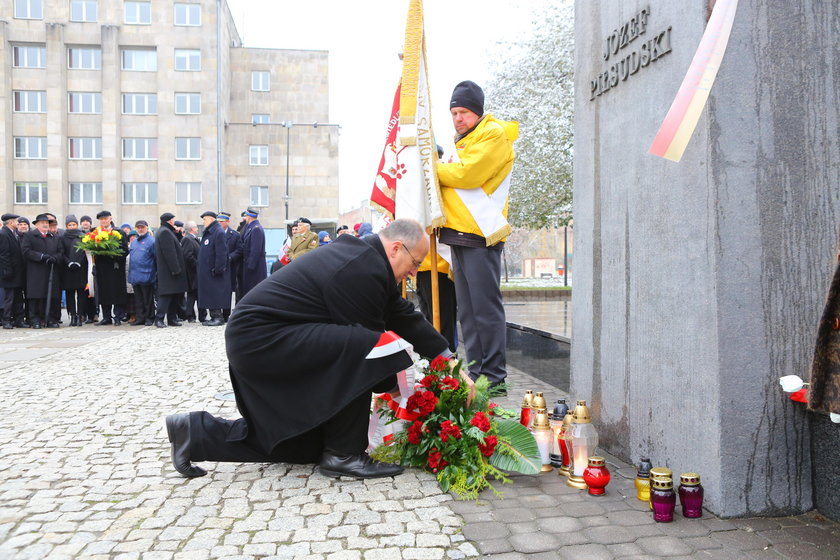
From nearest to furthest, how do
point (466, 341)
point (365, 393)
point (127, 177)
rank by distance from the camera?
point (365, 393)
point (466, 341)
point (127, 177)

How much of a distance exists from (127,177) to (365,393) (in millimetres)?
42868

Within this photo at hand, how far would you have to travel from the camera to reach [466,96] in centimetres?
571

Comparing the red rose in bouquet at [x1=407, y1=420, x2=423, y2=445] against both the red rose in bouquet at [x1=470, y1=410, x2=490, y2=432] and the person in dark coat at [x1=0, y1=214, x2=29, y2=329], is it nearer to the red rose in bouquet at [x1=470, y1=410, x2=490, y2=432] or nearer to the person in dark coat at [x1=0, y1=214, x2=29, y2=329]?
the red rose in bouquet at [x1=470, y1=410, x2=490, y2=432]

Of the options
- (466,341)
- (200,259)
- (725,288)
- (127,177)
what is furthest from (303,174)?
(725,288)

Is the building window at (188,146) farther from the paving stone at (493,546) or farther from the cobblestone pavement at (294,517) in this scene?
the paving stone at (493,546)

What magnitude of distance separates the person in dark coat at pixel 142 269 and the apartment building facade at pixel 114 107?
28.1 m

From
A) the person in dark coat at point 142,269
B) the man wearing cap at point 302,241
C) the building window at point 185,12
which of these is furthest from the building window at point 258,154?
the man wearing cap at point 302,241

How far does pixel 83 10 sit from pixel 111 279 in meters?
37.0

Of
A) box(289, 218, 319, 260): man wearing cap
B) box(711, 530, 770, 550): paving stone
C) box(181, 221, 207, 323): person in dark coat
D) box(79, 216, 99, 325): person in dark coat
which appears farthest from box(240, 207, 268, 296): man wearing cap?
box(711, 530, 770, 550): paving stone

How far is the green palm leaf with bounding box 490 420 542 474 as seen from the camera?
374cm

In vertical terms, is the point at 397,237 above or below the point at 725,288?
above

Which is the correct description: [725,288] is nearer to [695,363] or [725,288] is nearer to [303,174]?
[695,363]

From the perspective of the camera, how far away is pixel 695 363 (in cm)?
326

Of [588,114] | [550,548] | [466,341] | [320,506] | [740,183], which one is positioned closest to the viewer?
[550,548]
